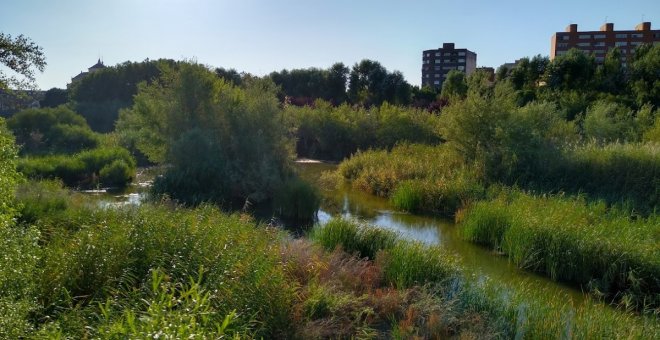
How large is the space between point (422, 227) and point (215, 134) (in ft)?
24.3

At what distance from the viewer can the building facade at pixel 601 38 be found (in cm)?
7806

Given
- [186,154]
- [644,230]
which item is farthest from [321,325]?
[186,154]

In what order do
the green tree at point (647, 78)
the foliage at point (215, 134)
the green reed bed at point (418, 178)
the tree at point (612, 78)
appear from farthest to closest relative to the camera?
the tree at point (612, 78), the green tree at point (647, 78), the foliage at point (215, 134), the green reed bed at point (418, 178)

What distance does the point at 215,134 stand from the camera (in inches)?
664

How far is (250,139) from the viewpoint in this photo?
1689 cm

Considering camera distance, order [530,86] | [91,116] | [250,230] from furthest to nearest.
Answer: [91,116], [530,86], [250,230]

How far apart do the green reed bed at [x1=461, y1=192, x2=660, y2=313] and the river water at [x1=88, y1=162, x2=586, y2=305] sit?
0.30 m

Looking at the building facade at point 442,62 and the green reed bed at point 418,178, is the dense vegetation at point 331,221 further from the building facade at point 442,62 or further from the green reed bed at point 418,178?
the building facade at point 442,62

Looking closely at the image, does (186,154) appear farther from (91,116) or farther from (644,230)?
(91,116)

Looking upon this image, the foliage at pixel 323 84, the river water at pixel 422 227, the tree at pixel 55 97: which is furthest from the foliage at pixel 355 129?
the tree at pixel 55 97

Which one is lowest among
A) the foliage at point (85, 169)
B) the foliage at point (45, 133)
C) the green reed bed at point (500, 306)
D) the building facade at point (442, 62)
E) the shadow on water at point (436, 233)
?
Answer: the shadow on water at point (436, 233)

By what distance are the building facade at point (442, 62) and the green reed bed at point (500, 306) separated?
90.7m

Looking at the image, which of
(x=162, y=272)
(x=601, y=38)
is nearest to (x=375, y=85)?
(x=162, y=272)

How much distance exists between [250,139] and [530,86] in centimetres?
2478
